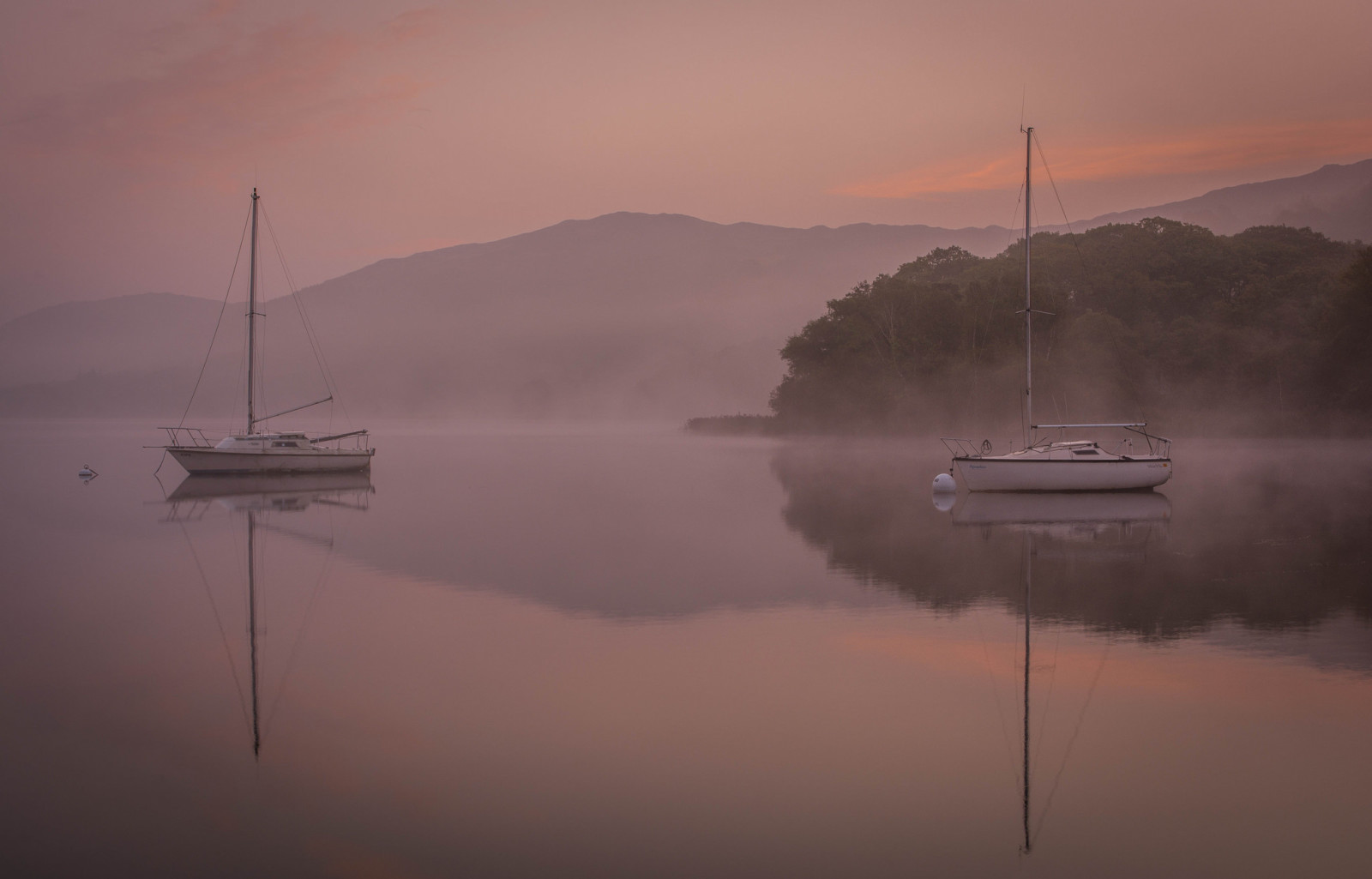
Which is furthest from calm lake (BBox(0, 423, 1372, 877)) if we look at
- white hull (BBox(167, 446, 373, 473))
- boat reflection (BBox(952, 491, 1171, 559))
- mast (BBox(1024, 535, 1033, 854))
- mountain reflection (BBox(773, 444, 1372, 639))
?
white hull (BBox(167, 446, 373, 473))

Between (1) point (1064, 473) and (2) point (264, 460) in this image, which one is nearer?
(1) point (1064, 473)

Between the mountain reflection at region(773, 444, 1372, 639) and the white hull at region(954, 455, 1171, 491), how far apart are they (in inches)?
21.0

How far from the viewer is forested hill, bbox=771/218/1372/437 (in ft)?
243

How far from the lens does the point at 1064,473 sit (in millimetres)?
34375

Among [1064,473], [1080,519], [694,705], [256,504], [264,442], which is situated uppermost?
[264,442]

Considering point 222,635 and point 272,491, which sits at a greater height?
point 272,491

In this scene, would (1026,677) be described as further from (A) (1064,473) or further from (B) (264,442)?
(B) (264,442)

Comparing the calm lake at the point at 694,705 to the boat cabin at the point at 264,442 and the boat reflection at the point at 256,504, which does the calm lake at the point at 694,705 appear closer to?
the boat reflection at the point at 256,504

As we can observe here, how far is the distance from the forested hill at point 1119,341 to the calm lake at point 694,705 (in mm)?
51657

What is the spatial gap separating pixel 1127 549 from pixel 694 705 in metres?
15.0

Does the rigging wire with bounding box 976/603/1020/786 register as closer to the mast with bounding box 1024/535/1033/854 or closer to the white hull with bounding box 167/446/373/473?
the mast with bounding box 1024/535/1033/854

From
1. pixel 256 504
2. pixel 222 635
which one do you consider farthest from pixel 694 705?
pixel 256 504

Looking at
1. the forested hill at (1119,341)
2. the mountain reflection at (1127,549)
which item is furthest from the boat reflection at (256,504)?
the forested hill at (1119,341)

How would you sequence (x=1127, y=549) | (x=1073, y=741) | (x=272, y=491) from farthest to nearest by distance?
(x=272, y=491), (x=1127, y=549), (x=1073, y=741)
